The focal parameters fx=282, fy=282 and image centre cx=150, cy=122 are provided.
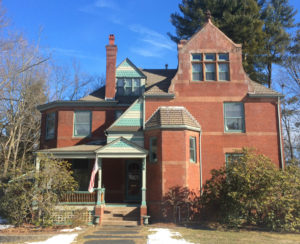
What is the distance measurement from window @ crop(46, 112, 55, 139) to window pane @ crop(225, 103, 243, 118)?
477 inches

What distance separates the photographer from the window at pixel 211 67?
17.7m

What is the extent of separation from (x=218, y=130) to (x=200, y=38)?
19.7 feet

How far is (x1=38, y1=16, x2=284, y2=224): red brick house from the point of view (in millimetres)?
15336

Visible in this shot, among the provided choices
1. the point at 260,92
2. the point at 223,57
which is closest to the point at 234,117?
the point at 260,92

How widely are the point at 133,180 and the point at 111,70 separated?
8.17 meters

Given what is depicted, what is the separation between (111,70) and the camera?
20562 millimetres

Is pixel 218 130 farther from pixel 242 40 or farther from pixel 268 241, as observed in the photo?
pixel 242 40

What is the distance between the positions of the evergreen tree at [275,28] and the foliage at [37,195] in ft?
78.6

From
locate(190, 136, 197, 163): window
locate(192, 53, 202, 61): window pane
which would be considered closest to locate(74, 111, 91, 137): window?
locate(190, 136, 197, 163): window

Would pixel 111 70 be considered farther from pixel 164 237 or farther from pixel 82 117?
pixel 164 237

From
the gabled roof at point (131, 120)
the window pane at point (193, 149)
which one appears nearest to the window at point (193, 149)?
the window pane at point (193, 149)

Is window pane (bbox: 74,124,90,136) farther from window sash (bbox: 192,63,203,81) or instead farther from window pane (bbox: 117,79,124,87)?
window sash (bbox: 192,63,203,81)

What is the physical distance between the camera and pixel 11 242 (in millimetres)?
10922

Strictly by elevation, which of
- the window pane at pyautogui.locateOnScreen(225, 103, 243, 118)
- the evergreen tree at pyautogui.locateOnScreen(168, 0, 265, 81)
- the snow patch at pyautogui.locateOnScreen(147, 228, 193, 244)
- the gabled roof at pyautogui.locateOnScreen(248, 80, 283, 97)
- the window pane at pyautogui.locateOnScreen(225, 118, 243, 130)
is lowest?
the snow patch at pyautogui.locateOnScreen(147, 228, 193, 244)
